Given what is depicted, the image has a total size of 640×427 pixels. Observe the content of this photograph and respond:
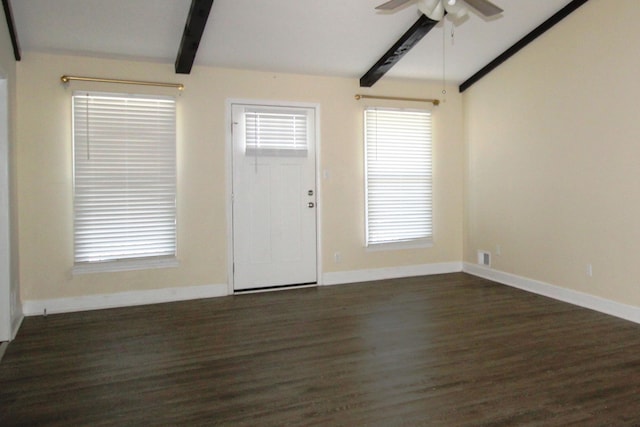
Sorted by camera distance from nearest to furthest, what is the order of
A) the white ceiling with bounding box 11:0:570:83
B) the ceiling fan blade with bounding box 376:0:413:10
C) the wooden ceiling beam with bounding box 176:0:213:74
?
the ceiling fan blade with bounding box 376:0:413:10 < the wooden ceiling beam with bounding box 176:0:213:74 < the white ceiling with bounding box 11:0:570:83

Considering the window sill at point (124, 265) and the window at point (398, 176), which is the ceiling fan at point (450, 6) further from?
the window sill at point (124, 265)

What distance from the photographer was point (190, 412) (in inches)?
88.1

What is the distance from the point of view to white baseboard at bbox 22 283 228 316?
161 inches

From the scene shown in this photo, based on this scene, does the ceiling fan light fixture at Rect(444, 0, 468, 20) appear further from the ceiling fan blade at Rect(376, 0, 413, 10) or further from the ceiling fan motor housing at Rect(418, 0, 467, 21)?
the ceiling fan blade at Rect(376, 0, 413, 10)

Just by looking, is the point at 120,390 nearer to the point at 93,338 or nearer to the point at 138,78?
the point at 93,338

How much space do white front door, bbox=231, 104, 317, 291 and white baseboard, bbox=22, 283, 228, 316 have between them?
0.35 metres

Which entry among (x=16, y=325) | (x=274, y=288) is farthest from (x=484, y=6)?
(x=16, y=325)

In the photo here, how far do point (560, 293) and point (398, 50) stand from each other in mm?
2985

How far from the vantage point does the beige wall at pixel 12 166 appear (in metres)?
3.37

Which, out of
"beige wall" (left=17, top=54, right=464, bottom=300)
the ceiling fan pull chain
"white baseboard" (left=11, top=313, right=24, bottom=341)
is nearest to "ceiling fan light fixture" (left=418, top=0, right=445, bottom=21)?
the ceiling fan pull chain

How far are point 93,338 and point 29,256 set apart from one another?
4.26 ft

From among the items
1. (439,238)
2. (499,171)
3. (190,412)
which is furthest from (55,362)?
(499,171)

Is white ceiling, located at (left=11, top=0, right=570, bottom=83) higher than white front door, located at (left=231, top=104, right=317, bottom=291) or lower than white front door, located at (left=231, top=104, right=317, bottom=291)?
higher

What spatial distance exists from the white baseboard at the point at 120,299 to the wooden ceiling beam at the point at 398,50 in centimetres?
291
